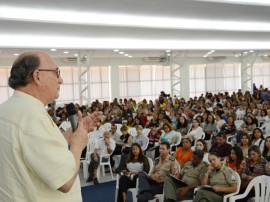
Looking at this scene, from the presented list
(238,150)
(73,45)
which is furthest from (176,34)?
(238,150)

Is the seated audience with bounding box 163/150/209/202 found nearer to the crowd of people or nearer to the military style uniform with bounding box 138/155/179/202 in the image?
the crowd of people

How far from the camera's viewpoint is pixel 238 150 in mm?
5559

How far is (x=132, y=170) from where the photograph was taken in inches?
233

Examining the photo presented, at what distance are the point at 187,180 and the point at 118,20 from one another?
4758 millimetres

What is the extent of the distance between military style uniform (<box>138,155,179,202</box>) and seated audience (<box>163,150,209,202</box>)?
0.21m

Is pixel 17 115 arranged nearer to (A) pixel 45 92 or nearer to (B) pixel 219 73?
(A) pixel 45 92

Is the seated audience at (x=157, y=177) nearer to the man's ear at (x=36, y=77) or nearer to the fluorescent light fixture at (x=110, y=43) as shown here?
the man's ear at (x=36, y=77)

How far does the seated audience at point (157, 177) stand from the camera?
5.15 meters

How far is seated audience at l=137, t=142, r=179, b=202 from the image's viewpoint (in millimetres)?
5152

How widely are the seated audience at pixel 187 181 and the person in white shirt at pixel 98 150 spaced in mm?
2556

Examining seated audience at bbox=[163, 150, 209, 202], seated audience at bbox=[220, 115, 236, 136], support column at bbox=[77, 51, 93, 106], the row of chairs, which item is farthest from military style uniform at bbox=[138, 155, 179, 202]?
support column at bbox=[77, 51, 93, 106]

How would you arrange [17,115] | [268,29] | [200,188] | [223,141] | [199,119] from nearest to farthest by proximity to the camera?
1. [17,115]
2. [200,188]
3. [223,141]
4. [199,119]
5. [268,29]

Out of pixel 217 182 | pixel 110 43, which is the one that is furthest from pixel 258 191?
pixel 110 43

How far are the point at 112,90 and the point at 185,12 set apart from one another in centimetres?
1360
